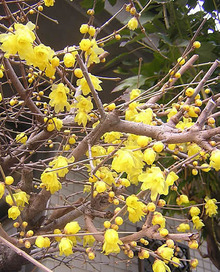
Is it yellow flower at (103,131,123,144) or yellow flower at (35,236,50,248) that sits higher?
yellow flower at (103,131,123,144)

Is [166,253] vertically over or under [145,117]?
under

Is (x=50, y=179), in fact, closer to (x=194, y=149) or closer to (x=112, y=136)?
(x=112, y=136)

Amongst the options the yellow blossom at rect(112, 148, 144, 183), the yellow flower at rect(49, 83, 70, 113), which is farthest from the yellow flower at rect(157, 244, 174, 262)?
the yellow flower at rect(49, 83, 70, 113)

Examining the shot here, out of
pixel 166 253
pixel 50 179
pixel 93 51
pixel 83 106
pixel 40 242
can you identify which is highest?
pixel 93 51

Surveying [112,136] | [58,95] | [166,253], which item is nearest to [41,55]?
[58,95]

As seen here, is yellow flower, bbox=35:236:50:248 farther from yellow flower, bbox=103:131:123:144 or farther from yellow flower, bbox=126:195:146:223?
yellow flower, bbox=103:131:123:144

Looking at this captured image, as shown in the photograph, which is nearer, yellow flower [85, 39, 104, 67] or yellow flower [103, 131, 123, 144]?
yellow flower [85, 39, 104, 67]

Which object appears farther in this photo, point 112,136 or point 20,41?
point 112,136

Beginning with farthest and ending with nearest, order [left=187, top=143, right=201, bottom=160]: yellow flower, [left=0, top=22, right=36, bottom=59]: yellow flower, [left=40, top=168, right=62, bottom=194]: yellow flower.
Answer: [left=187, top=143, right=201, bottom=160]: yellow flower → [left=40, top=168, right=62, bottom=194]: yellow flower → [left=0, top=22, right=36, bottom=59]: yellow flower

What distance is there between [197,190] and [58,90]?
1.33m

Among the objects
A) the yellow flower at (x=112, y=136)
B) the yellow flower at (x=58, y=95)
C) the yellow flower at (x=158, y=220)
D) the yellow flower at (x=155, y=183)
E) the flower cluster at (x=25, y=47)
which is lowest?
the yellow flower at (x=158, y=220)

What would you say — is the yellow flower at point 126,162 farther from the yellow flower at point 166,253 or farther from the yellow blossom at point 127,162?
the yellow flower at point 166,253

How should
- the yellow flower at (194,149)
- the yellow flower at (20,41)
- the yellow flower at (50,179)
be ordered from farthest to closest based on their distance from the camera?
1. the yellow flower at (194,149)
2. the yellow flower at (50,179)
3. the yellow flower at (20,41)

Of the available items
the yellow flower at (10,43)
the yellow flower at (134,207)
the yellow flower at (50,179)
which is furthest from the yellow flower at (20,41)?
the yellow flower at (134,207)
